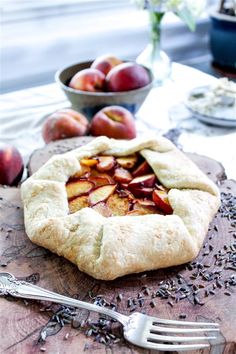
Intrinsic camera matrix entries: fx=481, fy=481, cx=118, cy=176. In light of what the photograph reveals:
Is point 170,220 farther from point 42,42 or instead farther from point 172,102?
point 42,42

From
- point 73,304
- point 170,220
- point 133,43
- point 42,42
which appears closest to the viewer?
point 73,304

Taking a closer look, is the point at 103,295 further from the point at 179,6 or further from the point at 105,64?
the point at 179,6

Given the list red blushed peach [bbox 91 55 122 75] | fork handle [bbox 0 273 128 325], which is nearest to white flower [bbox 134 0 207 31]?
red blushed peach [bbox 91 55 122 75]

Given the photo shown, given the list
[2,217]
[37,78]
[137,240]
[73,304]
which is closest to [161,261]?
Result: [137,240]

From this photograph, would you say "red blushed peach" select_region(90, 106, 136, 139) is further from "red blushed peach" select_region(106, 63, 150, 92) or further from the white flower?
the white flower

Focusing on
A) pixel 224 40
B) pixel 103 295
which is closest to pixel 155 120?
pixel 224 40

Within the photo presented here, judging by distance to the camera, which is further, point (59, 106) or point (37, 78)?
point (37, 78)
